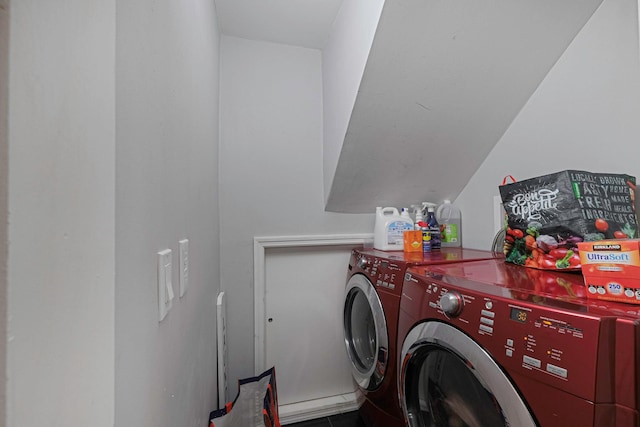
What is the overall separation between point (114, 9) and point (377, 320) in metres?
1.34

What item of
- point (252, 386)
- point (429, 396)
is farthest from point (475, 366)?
point (252, 386)

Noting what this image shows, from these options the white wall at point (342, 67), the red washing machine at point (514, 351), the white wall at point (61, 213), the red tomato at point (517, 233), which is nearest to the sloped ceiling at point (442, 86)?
the white wall at point (342, 67)

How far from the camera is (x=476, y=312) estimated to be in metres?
0.75

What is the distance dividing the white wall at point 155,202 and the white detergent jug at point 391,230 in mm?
1071

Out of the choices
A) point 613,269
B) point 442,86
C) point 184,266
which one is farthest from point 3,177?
point 442,86

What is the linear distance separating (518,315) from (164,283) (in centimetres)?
82

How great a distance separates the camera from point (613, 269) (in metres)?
0.65

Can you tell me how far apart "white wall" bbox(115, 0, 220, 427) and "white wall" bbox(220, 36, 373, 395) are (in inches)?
28.7

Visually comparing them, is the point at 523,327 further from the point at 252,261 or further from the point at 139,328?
the point at 252,261

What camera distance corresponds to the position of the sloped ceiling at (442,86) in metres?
1.16

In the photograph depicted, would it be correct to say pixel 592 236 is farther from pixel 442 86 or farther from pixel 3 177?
pixel 3 177

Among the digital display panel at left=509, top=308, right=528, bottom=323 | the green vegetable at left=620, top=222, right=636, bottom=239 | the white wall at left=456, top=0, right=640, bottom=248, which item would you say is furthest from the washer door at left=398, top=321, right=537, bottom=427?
the white wall at left=456, top=0, right=640, bottom=248

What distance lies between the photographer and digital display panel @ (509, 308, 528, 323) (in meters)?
0.65

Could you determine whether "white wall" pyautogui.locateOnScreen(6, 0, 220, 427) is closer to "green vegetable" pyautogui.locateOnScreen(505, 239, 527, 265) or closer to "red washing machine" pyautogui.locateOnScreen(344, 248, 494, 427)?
"red washing machine" pyautogui.locateOnScreen(344, 248, 494, 427)
